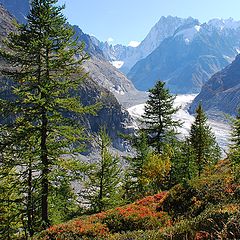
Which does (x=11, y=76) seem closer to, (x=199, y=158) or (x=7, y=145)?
(x=7, y=145)

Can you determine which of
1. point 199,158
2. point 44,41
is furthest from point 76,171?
point 199,158

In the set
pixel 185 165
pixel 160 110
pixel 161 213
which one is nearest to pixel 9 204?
pixel 161 213

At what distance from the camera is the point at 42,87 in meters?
17.2

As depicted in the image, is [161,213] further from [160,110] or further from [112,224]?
[160,110]

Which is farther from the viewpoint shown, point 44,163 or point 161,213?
point 44,163

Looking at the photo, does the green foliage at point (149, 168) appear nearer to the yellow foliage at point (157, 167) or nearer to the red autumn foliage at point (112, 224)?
the yellow foliage at point (157, 167)

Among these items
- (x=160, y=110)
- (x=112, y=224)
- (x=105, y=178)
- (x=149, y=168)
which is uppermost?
(x=160, y=110)

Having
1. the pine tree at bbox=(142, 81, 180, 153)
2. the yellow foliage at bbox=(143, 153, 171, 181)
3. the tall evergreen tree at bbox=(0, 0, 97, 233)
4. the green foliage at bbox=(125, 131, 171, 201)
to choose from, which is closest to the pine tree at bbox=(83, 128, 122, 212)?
the green foliage at bbox=(125, 131, 171, 201)

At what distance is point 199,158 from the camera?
38.9 metres

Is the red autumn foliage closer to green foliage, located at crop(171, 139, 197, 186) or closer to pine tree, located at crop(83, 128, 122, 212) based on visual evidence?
pine tree, located at crop(83, 128, 122, 212)

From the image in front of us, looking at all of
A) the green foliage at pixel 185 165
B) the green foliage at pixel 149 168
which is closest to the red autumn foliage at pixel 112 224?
the green foliage at pixel 185 165

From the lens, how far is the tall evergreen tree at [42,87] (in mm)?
17062

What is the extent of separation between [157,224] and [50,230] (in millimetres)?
4938

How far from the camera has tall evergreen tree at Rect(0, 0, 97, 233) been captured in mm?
17062
